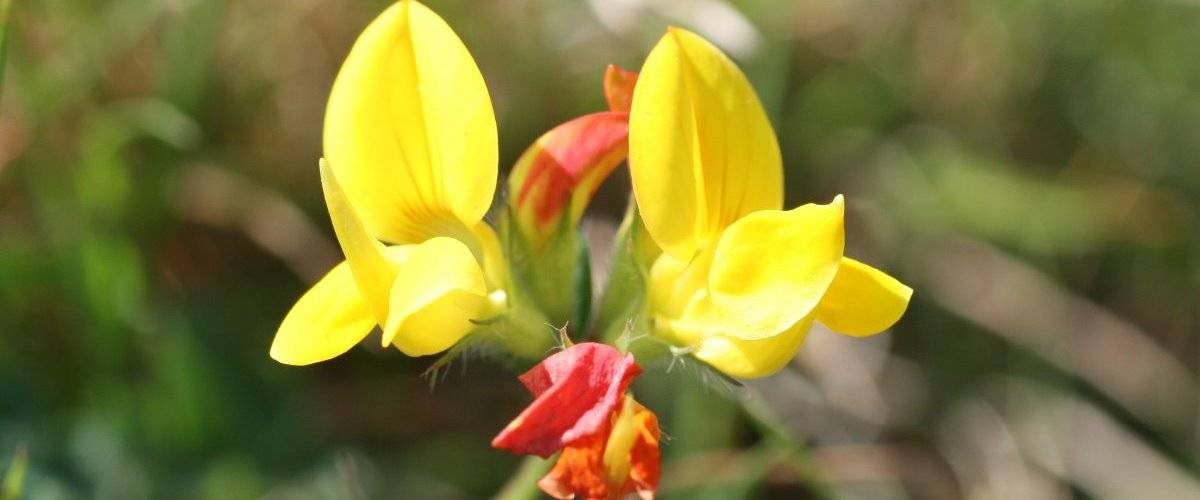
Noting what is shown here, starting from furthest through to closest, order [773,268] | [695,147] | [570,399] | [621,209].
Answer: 1. [621,209]
2. [695,147]
3. [773,268]
4. [570,399]

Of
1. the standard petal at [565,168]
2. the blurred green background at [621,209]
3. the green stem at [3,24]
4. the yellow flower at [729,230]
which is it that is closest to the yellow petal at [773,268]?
the yellow flower at [729,230]

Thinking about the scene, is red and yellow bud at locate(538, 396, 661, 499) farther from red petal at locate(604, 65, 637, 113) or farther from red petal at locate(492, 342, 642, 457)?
red petal at locate(604, 65, 637, 113)

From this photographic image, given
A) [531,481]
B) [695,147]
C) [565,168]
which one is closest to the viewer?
[695,147]

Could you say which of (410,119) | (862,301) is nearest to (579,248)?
(410,119)

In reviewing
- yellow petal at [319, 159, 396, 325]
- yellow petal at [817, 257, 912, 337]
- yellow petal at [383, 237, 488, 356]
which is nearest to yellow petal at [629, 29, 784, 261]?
yellow petal at [817, 257, 912, 337]

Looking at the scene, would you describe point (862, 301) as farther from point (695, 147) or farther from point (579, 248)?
point (579, 248)

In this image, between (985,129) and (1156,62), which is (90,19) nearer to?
(985,129)
